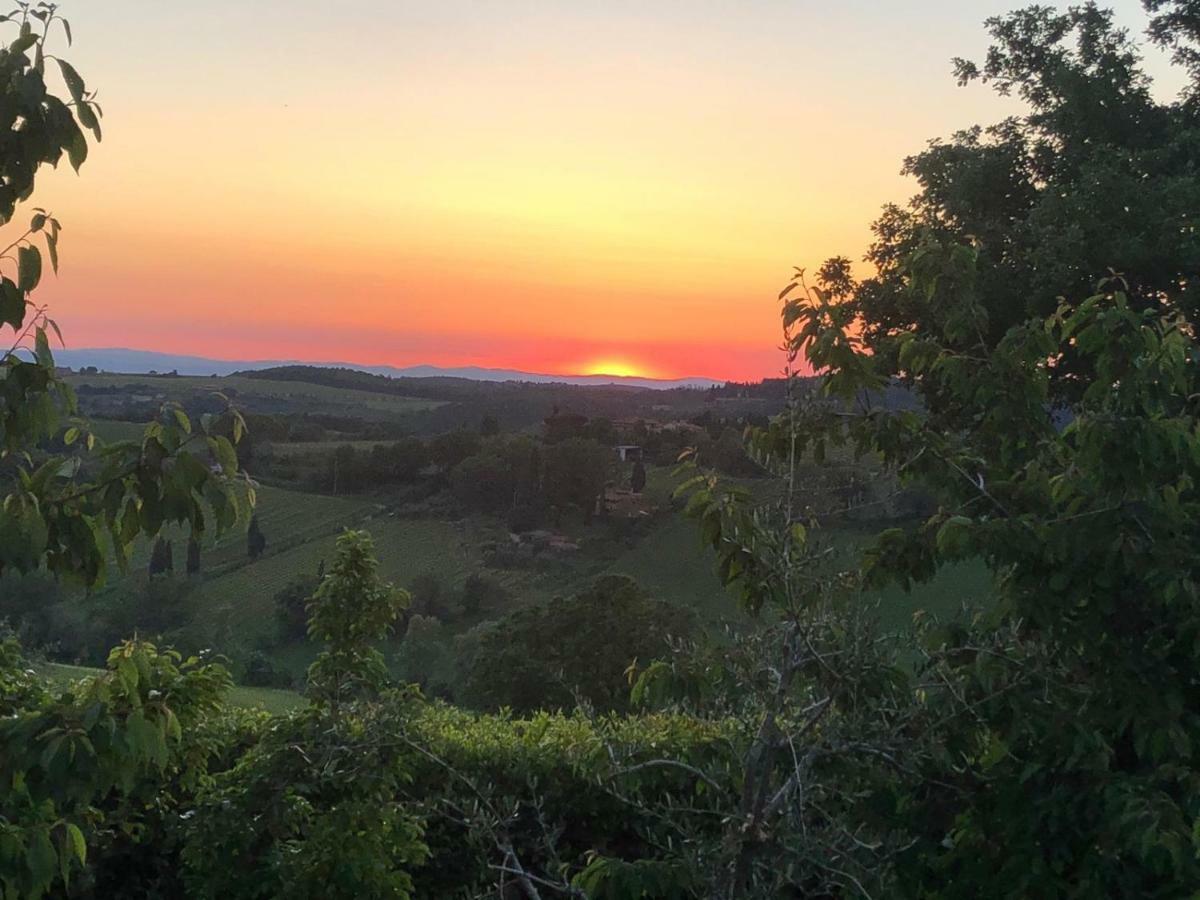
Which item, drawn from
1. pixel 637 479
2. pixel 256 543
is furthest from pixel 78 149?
pixel 256 543

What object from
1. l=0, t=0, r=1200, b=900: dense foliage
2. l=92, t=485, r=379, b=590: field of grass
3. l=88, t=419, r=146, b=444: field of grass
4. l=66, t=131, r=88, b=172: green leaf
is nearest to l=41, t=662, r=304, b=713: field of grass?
l=0, t=0, r=1200, b=900: dense foliage

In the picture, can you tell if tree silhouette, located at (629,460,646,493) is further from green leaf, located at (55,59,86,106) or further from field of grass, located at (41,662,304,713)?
green leaf, located at (55,59,86,106)

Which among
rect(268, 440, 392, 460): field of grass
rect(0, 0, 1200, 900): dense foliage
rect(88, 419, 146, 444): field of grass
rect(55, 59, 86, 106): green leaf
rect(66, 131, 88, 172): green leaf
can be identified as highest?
rect(55, 59, 86, 106): green leaf

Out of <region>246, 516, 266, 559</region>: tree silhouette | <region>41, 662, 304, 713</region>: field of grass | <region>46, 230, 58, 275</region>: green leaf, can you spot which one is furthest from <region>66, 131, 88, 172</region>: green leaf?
<region>246, 516, 266, 559</region>: tree silhouette

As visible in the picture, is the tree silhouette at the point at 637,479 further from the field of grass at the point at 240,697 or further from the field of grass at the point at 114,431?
the field of grass at the point at 114,431

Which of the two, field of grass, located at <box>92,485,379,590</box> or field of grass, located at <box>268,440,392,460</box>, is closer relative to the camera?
field of grass, located at <box>268,440,392,460</box>

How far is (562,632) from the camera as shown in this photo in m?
13.9

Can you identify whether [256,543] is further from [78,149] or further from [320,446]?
[78,149]

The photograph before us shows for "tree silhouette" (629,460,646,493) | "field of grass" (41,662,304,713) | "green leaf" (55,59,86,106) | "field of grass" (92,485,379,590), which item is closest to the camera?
"green leaf" (55,59,86,106)

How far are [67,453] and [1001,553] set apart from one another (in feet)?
8.61

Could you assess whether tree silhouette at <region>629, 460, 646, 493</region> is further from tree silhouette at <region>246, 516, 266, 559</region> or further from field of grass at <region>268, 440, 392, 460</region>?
tree silhouette at <region>246, 516, 266, 559</region>

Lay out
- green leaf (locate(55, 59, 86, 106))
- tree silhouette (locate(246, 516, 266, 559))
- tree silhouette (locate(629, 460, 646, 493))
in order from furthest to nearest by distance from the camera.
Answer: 1. tree silhouette (locate(246, 516, 266, 559))
2. tree silhouette (locate(629, 460, 646, 493))
3. green leaf (locate(55, 59, 86, 106))

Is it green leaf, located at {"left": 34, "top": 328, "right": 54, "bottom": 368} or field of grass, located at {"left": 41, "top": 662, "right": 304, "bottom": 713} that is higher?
green leaf, located at {"left": 34, "top": 328, "right": 54, "bottom": 368}

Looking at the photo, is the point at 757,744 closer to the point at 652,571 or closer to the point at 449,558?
the point at 652,571
